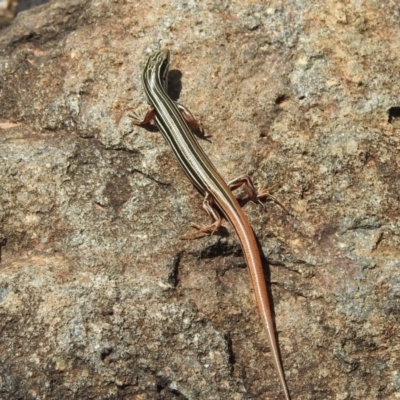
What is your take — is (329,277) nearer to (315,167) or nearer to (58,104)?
(315,167)

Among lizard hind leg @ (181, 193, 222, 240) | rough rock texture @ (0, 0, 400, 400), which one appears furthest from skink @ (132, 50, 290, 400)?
rough rock texture @ (0, 0, 400, 400)

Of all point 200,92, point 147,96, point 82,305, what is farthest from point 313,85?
point 82,305

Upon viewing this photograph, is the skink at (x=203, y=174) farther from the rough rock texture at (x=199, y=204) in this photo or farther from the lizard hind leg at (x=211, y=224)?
the rough rock texture at (x=199, y=204)

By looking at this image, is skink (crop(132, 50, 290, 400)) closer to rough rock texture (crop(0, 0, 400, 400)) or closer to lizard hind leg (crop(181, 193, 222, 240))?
lizard hind leg (crop(181, 193, 222, 240))

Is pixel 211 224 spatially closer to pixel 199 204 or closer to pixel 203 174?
pixel 199 204

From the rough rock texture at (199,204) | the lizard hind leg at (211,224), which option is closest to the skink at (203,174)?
the lizard hind leg at (211,224)
